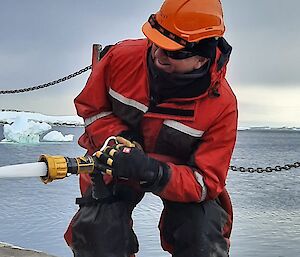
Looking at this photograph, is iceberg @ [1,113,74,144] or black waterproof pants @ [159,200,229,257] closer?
black waterproof pants @ [159,200,229,257]

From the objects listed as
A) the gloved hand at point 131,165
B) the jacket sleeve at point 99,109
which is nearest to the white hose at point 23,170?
A: the gloved hand at point 131,165

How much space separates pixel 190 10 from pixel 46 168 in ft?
2.23

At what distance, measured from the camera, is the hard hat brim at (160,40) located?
197 cm

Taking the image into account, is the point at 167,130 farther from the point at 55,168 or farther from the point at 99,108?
the point at 55,168

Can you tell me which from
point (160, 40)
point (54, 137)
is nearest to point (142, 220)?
point (160, 40)

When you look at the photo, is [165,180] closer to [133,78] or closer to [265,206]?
[133,78]

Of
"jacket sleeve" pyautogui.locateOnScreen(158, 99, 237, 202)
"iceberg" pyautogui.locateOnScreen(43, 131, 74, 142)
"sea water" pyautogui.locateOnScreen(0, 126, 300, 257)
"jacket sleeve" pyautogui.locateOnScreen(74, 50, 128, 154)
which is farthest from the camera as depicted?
"iceberg" pyautogui.locateOnScreen(43, 131, 74, 142)

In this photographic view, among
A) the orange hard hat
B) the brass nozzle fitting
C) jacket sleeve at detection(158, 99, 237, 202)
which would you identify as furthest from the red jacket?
the brass nozzle fitting

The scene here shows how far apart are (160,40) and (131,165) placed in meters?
0.41

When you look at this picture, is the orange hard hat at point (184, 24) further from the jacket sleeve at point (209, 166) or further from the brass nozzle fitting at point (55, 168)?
the brass nozzle fitting at point (55, 168)

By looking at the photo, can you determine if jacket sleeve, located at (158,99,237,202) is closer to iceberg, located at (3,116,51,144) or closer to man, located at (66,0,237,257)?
man, located at (66,0,237,257)

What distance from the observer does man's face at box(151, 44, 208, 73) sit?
2.04 m

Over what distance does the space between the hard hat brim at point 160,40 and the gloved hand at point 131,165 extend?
338 mm

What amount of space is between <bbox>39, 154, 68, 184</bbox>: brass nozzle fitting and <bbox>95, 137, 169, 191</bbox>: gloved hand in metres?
0.15
